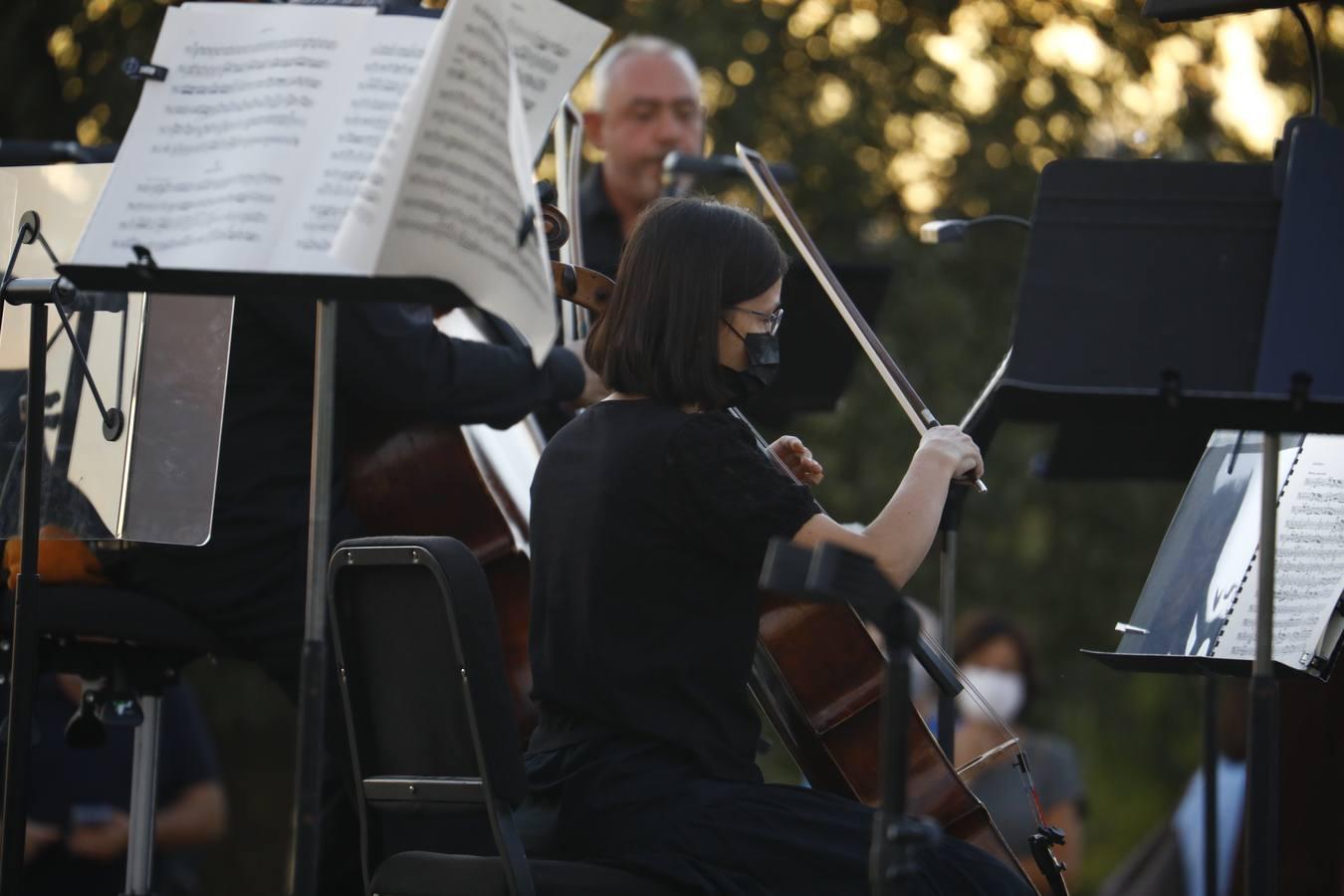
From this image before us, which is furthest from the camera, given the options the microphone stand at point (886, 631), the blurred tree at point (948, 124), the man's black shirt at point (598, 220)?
the blurred tree at point (948, 124)

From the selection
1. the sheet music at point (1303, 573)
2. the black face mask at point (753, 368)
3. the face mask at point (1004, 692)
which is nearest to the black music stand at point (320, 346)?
the black face mask at point (753, 368)

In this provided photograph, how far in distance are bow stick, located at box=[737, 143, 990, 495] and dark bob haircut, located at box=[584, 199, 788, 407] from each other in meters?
0.37

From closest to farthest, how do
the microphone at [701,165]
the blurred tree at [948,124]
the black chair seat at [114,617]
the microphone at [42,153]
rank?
1. the black chair seat at [114,617]
2. the microphone at [42,153]
3. the microphone at [701,165]
4. the blurred tree at [948,124]

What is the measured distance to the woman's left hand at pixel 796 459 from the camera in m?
2.71

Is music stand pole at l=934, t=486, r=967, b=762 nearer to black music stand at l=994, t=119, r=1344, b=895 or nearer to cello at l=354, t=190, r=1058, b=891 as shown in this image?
cello at l=354, t=190, r=1058, b=891

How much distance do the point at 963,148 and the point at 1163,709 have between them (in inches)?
112

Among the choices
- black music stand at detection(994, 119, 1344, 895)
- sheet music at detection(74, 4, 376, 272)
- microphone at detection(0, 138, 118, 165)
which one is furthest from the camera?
microphone at detection(0, 138, 118, 165)

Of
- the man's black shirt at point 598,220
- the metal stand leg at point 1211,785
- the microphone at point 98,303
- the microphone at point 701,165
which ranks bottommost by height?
the metal stand leg at point 1211,785

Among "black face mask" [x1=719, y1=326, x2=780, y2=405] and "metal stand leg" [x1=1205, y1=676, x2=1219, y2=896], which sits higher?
"black face mask" [x1=719, y1=326, x2=780, y2=405]

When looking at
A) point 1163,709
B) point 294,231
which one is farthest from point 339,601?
point 1163,709

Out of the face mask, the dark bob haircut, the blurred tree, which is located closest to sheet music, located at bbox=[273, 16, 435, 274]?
the dark bob haircut

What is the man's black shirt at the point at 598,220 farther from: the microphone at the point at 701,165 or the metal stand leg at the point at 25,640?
the metal stand leg at the point at 25,640

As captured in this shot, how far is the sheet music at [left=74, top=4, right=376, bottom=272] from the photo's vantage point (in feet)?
6.04

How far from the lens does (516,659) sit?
9.81 feet
